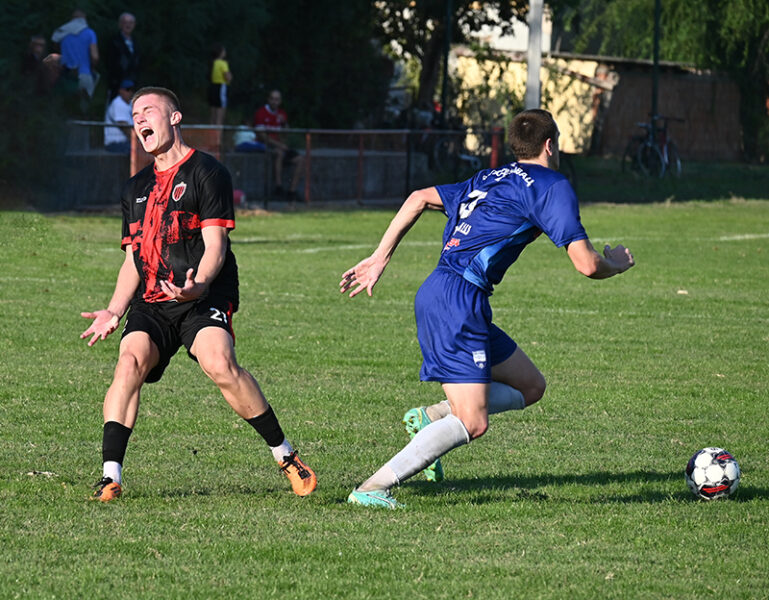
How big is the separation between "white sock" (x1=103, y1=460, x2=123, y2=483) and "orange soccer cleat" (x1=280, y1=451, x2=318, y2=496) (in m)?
0.75

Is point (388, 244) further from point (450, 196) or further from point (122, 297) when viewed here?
point (122, 297)

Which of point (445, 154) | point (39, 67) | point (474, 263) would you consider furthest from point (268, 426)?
point (445, 154)

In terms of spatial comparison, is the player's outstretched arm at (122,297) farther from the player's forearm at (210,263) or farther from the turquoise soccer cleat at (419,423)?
the turquoise soccer cleat at (419,423)

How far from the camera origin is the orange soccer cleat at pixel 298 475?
20.1 feet

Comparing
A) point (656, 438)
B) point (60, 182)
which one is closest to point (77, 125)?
point (60, 182)

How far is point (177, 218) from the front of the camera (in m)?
6.03

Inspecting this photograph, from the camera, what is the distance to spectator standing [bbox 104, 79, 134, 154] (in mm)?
20438

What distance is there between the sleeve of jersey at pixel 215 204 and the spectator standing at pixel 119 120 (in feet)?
48.0

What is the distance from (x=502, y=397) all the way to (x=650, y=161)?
95.0 ft

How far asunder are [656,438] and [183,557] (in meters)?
3.60

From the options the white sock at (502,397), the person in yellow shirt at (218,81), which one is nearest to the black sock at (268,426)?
the white sock at (502,397)

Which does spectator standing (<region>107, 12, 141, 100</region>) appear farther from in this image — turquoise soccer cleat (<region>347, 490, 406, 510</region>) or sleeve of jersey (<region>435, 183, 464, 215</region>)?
turquoise soccer cleat (<region>347, 490, 406, 510</region>)

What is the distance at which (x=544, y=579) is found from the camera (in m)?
4.84

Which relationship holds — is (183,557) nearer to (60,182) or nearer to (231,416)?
(231,416)
